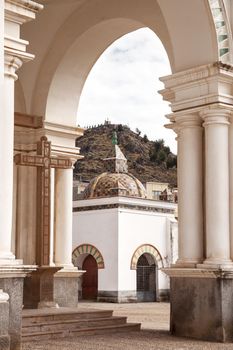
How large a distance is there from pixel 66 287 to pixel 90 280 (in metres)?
14.4

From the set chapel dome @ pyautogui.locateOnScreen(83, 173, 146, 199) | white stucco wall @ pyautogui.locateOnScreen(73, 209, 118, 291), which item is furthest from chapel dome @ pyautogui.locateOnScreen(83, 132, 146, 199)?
white stucco wall @ pyautogui.locateOnScreen(73, 209, 118, 291)

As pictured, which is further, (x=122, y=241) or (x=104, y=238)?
(x=104, y=238)

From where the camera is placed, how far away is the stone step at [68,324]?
387 inches

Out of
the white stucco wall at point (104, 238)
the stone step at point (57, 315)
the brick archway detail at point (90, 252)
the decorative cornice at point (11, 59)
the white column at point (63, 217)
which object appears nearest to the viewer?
the decorative cornice at point (11, 59)

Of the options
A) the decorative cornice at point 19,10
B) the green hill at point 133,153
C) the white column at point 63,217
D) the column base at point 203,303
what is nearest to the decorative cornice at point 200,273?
the column base at point 203,303

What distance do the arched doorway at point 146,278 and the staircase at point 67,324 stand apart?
1585 centimetres

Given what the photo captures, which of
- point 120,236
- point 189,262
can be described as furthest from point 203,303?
point 120,236

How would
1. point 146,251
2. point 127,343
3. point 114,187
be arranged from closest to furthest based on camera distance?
point 127,343
point 114,187
point 146,251

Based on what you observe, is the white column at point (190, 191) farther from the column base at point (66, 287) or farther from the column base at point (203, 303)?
the column base at point (66, 287)

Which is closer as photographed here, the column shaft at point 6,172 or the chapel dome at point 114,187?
the column shaft at point 6,172

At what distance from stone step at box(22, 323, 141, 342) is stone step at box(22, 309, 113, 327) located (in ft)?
0.96

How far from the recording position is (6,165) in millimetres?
7242

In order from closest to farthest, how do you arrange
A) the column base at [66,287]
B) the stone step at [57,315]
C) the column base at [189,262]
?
the column base at [189,262] < the stone step at [57,315] < the column base at [66,287]

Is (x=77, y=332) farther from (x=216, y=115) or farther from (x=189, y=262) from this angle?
(x=216, y=115)
